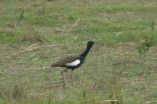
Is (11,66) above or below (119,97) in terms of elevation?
below

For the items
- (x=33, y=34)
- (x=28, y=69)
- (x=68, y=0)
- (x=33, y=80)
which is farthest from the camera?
(x=68, y=0)

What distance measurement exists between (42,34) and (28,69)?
258 cm

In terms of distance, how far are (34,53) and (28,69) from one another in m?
1.15

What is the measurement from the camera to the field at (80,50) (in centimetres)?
937

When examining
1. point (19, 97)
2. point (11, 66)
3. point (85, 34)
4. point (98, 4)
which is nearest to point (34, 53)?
point (11, 66)

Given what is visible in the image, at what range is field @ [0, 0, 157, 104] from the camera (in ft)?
30.7

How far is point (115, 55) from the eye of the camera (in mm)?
12328

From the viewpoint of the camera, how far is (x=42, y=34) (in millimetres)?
14109

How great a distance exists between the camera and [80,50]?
42.2 ft

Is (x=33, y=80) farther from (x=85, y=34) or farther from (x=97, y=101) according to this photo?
(x=85, y=34)

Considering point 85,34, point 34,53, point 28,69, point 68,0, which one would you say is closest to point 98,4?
point 68,0

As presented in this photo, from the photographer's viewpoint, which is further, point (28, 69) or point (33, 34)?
point (33, 34)

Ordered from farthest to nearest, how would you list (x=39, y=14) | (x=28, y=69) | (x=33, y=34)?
(x=39, y=14) < (x=33, y=34) < (x=28, y=69)

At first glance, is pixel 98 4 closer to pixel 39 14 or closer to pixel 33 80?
pixel 39 14
